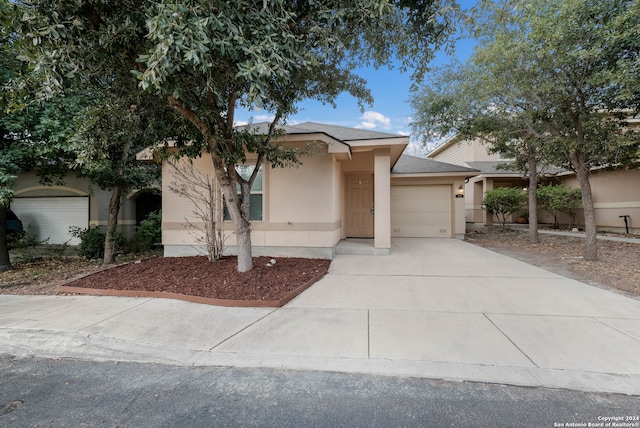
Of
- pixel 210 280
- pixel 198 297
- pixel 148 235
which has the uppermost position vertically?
pixel 148 235

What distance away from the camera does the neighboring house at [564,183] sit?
39.3 ft

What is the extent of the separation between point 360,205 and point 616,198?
11516 mm

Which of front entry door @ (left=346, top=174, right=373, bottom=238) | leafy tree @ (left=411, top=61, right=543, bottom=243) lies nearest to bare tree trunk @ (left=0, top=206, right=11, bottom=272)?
front entry door @ (left=346, top=174, right=373, bottom=238)

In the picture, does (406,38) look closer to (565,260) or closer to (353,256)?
(353,256)

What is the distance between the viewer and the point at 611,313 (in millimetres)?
3967

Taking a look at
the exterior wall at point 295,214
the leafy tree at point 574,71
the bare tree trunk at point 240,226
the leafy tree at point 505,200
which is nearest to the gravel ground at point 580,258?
the leafy tree at point 574,71

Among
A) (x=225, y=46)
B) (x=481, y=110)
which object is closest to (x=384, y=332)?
(x=225, y=46)

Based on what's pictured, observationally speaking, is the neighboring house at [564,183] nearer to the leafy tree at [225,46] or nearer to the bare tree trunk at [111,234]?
the leafy tree at [225,46]

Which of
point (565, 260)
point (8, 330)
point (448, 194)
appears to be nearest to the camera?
point (8, 330)

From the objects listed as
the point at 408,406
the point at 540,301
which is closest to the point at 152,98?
the point at 408,406

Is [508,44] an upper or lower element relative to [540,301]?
upper

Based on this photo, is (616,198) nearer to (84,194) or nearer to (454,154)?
(454,154)

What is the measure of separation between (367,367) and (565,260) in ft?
25.0

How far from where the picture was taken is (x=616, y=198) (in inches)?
492
